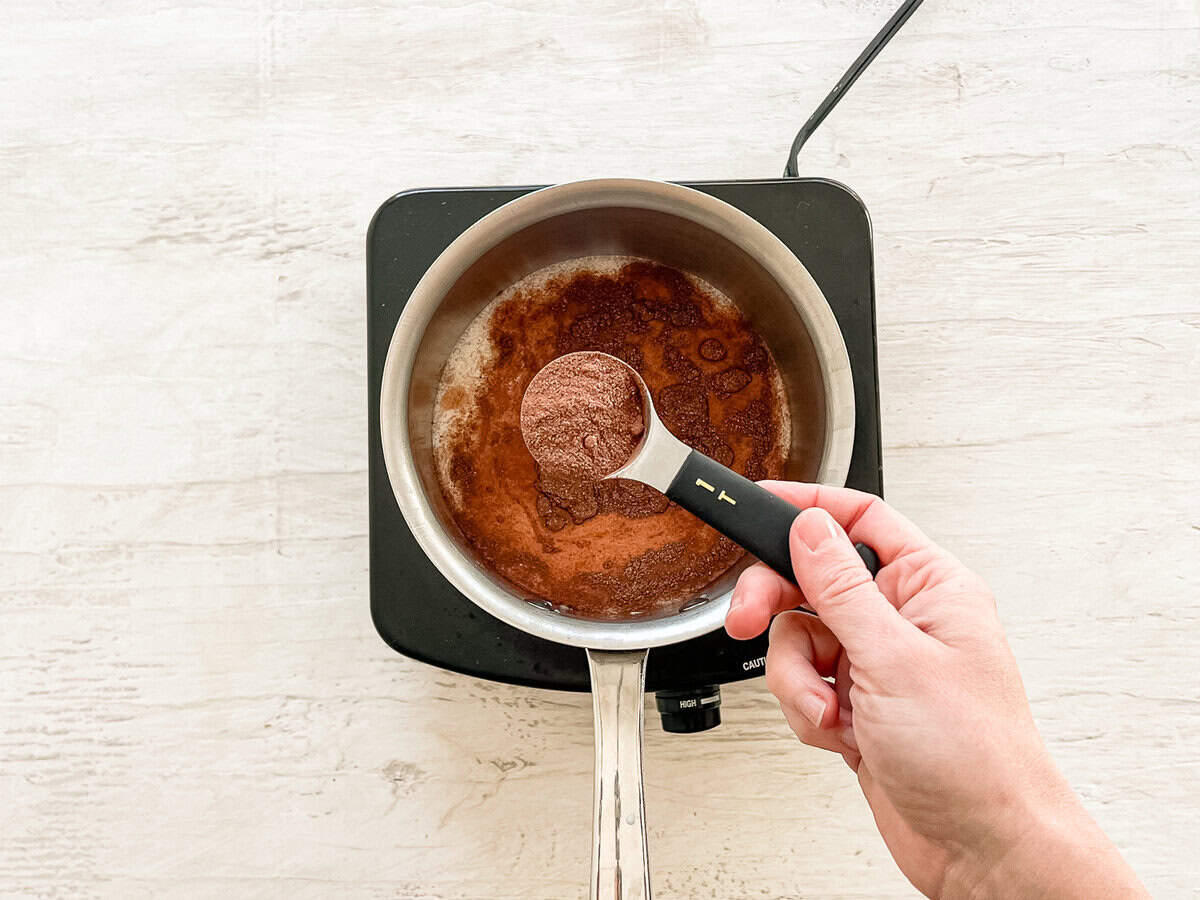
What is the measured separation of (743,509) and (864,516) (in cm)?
9

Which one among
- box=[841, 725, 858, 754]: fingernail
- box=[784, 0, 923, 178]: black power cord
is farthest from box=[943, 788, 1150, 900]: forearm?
box=[784, 0, 923, 178]: black power cord

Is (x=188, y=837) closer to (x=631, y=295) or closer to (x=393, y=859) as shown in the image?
(x=393, y=859)

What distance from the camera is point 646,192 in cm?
61

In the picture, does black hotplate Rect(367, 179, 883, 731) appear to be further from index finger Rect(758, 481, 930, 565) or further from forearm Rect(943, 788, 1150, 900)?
forearm Rect(943, 788, 1150, 900)

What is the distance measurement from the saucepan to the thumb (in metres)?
0.10

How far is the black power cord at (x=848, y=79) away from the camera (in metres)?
0.71

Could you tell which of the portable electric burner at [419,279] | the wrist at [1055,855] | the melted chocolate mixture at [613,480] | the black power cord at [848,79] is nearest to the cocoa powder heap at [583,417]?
the melted chocolate mixture at [613,480]

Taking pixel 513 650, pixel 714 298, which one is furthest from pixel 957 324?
pixel 513 650

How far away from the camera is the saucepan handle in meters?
0.61

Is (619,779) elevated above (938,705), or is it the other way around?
(938,705)

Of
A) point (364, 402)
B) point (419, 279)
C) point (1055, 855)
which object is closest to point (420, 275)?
point (419, 279)

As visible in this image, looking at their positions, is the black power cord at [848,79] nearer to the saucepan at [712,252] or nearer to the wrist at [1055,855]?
the saucepan at [712,252]

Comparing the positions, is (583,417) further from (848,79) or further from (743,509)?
(848,79)

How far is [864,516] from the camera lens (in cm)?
57
